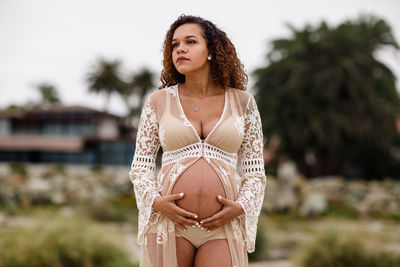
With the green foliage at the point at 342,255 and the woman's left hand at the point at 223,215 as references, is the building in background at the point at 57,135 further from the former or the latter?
the woman's left hand at the point at 223,215

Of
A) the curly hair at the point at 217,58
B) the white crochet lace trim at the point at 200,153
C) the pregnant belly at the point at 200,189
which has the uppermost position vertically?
the curly hair at the point at 217,58

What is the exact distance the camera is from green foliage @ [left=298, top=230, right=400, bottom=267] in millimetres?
6691

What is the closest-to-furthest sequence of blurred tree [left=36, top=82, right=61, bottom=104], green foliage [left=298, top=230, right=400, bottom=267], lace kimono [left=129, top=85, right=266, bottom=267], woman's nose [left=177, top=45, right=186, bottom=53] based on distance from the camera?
lace kimono [left=129, top=85, right=266, bottom=267] → woman's nose [left=177, top=45, right=186, bottom=53] → green foliage [left=298, top=230, right=400, bottom=267] → blurred tree [left=36, top=82, right=61, bottom=104]

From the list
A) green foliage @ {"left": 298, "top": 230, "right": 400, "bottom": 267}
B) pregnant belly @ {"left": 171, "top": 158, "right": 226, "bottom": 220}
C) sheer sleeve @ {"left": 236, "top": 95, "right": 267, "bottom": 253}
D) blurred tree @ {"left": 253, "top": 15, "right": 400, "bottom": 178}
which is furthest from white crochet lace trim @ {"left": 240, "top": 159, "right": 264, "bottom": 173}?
blurred tree @ {"left": 253, "top": 15, "right": 400, "bottom": 178}

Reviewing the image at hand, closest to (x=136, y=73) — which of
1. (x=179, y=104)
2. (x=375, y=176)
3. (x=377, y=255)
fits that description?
(x=375, y=176)

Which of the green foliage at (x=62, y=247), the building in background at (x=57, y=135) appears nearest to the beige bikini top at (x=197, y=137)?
the green foliage at (x=62, y=247)

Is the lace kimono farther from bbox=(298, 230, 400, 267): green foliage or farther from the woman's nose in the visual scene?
bbox=(298, 230, 400, 267): green foliage

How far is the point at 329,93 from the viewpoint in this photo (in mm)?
22234

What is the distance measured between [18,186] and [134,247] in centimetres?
1096

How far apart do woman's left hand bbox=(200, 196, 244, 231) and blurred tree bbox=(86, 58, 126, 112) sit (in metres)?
51.1

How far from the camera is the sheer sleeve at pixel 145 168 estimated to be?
2348 mm

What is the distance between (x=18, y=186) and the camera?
59.8ft

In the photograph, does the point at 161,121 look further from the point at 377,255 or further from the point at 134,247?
the point at 134,247

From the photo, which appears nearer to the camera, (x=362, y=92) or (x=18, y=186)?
(x=18, y=186)
